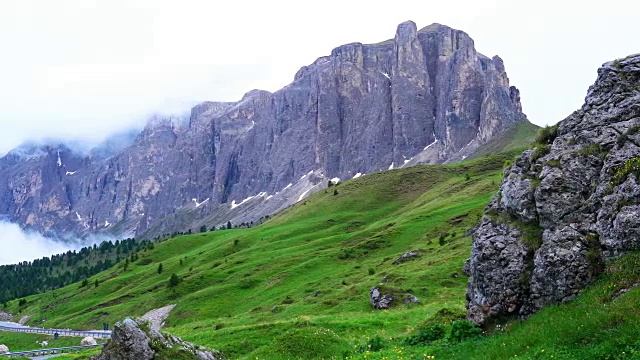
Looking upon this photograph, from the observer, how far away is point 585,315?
20.2 metres

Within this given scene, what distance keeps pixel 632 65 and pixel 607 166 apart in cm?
738

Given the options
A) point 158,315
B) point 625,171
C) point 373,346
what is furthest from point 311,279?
point 625,171

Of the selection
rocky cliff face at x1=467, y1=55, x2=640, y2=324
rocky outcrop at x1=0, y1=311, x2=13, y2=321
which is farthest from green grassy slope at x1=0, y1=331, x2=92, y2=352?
rocky cliff face at x1=467, y1=55, x2=640, y2=324

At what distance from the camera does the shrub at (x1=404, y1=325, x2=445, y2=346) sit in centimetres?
2898

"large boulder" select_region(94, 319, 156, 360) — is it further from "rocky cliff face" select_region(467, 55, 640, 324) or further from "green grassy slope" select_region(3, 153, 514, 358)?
"rocky cliff face" select_region(467, 55, 640, 324)

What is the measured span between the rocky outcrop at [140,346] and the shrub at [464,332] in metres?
15.6

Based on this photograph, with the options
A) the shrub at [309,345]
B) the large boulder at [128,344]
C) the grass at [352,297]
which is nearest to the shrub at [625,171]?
the grass at [352,297]

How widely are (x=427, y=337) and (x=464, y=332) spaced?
11.5 feet

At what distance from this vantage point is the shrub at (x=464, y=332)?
85.5 ft

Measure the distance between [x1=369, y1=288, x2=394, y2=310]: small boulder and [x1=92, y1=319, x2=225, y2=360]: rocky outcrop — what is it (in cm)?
2447

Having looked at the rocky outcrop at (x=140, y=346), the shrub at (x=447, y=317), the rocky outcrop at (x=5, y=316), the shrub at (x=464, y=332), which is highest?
the rocky outcrop at (x=140, y=346)

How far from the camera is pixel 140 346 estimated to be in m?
30.8

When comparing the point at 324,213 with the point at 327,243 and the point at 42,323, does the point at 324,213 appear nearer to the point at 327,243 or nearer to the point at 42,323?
the point at 327,243

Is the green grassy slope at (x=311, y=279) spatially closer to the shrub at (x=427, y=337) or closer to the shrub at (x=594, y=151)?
the shrub at (x=427, y=337)
